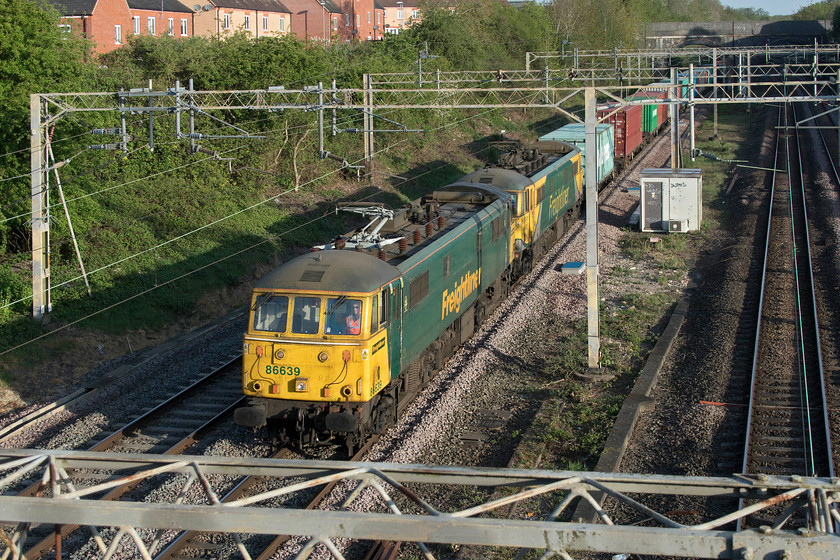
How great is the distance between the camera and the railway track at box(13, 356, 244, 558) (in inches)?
523

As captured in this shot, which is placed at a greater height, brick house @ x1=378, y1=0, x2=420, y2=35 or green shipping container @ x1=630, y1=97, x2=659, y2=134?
brick house @ x1=378, y1=0, x2=420, y2=35

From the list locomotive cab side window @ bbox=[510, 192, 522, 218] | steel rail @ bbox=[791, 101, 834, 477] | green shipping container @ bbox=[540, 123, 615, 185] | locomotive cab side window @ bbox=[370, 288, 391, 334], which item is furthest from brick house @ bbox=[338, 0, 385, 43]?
locomotive cab side window @ bbox=[370, 288, 391, 334]

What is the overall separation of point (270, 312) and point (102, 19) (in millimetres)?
36128

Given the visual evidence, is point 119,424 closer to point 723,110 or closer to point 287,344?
point 287,344

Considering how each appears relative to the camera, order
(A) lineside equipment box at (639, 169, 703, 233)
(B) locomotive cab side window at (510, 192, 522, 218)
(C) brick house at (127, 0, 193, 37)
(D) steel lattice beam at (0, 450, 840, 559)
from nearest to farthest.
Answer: (D) steel lattice beam at (0, 450, 840, 559) < (B) locomotive cab side window at (510, 192, 522, 218) < (A) lineside equipment box at (639, 169, 703, 233) < (C) brick house at (127, 0, 193, 37)

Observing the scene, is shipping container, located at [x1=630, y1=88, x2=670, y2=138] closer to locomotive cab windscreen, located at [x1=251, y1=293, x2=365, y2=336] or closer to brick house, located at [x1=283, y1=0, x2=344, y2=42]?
brick house, located at [x1=283, y1=0, x2=344, y2=42]

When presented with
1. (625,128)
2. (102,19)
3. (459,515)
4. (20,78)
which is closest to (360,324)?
(459,515)

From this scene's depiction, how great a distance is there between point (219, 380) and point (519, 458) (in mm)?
6670

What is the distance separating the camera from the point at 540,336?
18625mm

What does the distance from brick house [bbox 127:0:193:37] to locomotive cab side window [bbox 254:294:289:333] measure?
124 feet

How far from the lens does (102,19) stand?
142 ft

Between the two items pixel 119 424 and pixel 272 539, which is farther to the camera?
pixel 119 424

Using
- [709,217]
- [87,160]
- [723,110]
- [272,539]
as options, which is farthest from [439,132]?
[272,539]

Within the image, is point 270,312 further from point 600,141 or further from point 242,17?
point 242,17
